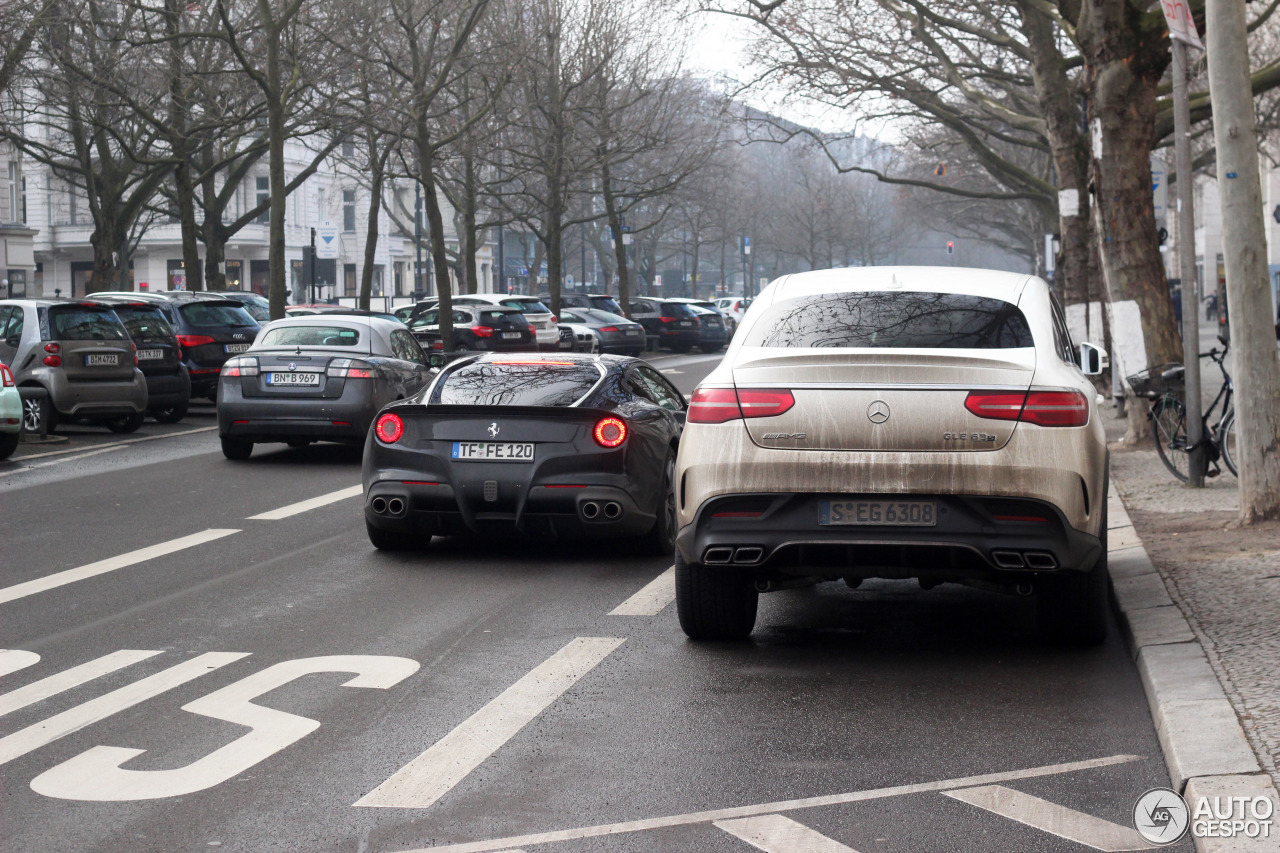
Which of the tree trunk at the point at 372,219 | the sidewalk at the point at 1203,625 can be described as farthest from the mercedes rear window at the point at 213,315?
the tree trunk at the point at 372,219

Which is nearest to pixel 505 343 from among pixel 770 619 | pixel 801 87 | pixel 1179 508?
pixel 801 87

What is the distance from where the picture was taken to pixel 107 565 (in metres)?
9.53

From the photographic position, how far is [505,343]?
121 feet

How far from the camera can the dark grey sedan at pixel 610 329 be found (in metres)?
42.1

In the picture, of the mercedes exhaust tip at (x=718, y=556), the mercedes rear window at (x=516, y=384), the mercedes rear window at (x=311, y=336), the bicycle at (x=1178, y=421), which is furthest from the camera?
the mercedes rear window at (x=311, y=336)

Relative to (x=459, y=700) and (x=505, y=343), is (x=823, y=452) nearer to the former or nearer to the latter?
(x=459, y=700)

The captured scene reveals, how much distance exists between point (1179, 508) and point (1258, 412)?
1706mm

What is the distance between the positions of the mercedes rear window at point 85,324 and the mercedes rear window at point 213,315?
14.2ft

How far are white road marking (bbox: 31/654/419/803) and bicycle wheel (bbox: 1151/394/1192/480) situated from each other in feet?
25.3

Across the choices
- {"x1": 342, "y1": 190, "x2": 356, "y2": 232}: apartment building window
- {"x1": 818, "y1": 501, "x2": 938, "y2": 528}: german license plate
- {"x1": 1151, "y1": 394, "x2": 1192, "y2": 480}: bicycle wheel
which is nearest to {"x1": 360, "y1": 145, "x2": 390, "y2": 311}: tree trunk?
{"x1": 1151, "y1": 394, "x2": 1192, "y2": 480}: bicycle wheel

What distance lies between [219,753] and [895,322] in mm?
3291

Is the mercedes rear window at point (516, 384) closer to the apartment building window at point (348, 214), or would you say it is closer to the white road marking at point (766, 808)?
the white road marking at point (766, 808)

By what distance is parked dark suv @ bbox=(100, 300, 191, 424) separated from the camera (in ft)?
66.6

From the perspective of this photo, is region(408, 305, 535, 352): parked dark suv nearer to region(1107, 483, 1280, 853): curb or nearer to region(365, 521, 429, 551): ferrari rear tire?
region(365, 521, 429, 551): ferrari rear tire
